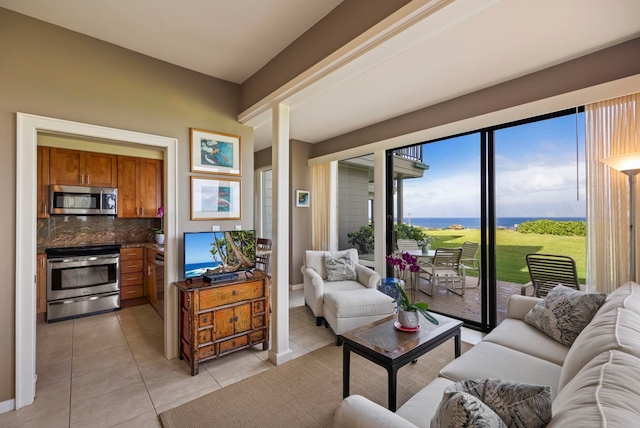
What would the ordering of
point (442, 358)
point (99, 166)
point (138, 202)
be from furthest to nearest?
point (138, 202) → point (99, 166) → point (442, 358)

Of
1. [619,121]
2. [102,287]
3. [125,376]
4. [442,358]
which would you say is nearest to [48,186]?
[102,287]

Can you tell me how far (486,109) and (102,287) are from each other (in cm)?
557

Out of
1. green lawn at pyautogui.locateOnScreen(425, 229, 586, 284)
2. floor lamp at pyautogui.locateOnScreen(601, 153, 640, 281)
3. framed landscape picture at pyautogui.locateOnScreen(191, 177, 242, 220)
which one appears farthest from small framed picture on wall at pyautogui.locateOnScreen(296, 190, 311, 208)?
floor lamp at pyautogui.locateOnScreen(601, 153, 640, 281)

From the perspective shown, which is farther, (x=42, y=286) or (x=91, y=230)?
(x=91, y=230)

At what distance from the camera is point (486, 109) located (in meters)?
3.02

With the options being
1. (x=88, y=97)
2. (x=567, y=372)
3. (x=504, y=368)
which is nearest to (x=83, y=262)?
(x=88, y=97)

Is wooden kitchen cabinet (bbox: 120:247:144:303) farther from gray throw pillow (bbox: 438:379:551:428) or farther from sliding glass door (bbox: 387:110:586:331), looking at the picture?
gray throw pillow (bbox: 438:379:551:428)

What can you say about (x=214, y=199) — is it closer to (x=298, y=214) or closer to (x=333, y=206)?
(x=298, y=214)

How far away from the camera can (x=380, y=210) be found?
4258 mm

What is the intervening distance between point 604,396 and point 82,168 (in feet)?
18.5

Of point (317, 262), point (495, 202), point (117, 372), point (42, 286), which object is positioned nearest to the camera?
point (117, 372)

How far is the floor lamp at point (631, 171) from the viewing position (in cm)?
215

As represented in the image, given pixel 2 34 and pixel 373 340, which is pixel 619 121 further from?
pixel 2 34

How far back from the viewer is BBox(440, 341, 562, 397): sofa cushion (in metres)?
1.61
